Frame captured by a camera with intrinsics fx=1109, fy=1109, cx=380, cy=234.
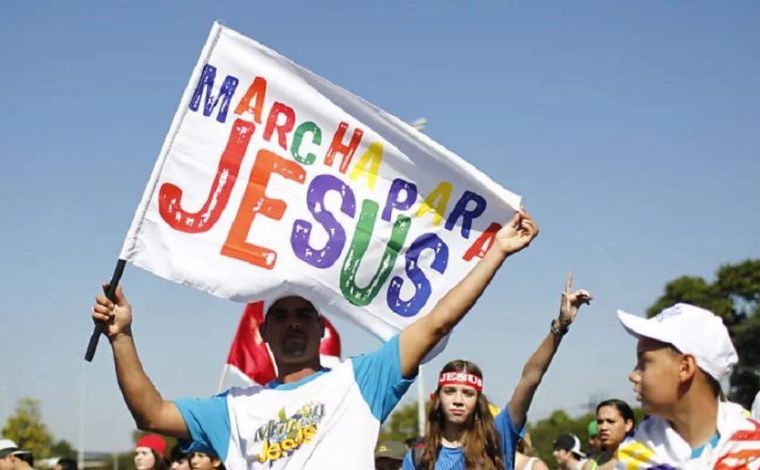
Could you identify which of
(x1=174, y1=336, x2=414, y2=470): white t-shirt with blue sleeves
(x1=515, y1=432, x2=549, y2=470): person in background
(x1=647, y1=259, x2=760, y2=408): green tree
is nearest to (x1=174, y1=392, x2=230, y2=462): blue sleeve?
(x1=174, y1=336, x2=414, y2=470): white t-shirt with blue sleeves

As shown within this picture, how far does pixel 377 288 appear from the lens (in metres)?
5.62

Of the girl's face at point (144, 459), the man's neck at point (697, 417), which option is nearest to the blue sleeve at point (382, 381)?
the man's neck at point (697, 417)

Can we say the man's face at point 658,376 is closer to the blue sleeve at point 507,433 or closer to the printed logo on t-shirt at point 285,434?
the printed logo on t-shirt at point 285,434

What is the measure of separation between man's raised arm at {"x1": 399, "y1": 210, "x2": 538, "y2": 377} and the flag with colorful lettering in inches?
36.4

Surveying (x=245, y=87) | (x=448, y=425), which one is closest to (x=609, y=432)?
(x=448, y=425)

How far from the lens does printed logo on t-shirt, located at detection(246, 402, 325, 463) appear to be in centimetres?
446

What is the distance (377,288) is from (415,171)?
2.17 ft

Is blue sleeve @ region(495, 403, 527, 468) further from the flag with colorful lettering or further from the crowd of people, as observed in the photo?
the flag with colorful lettering

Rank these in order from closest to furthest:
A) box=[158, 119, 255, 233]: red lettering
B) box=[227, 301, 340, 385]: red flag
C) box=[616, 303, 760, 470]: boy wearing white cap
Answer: box=[616, 303, 760, 470]: boy wearing white cap → box=[158, 119, 255, 233]: red lettering → box=[227, 301, 340, 385]: red flag

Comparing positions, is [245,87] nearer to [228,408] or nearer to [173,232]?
[173,232]

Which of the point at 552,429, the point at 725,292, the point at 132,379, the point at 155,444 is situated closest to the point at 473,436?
the point at 132,379

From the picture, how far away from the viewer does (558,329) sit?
555cm

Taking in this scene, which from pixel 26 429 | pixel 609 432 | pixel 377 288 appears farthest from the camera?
pixel 26 429

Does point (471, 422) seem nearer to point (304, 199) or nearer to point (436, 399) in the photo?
point (436, 399)
